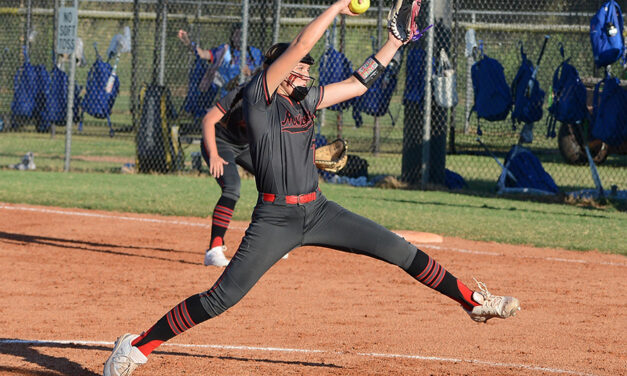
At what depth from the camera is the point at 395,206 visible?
13.1 metres

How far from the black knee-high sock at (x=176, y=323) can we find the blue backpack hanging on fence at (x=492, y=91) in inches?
424

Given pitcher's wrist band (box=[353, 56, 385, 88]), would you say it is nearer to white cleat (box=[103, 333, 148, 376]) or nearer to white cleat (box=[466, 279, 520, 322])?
white cleat (box=[466, 279, 520, 322])

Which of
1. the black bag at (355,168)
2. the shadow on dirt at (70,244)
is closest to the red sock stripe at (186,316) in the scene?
the shadow on dirt at (70,244)

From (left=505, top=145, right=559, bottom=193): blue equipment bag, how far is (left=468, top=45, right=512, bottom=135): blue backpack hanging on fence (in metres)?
0.70

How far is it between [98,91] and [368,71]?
49.0 ft

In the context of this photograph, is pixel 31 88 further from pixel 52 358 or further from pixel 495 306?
pixel 495 306

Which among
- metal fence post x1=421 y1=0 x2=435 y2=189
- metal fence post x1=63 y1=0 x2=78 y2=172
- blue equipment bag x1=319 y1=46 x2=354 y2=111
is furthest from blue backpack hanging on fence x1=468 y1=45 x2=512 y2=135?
metal fence post x1=63 y1=0 x2=78 y2=172

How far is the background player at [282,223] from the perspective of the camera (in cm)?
497

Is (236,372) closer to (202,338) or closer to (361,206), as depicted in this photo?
(202,338)

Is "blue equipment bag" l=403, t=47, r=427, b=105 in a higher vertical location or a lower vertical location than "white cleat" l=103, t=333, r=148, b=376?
higher

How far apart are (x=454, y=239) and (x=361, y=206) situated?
2.13m

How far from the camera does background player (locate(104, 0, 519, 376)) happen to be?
4969mm

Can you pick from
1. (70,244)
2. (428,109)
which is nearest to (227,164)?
(70,244)

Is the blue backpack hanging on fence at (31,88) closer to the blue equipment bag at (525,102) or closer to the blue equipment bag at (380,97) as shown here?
the blue equipment bag at (380,97)
